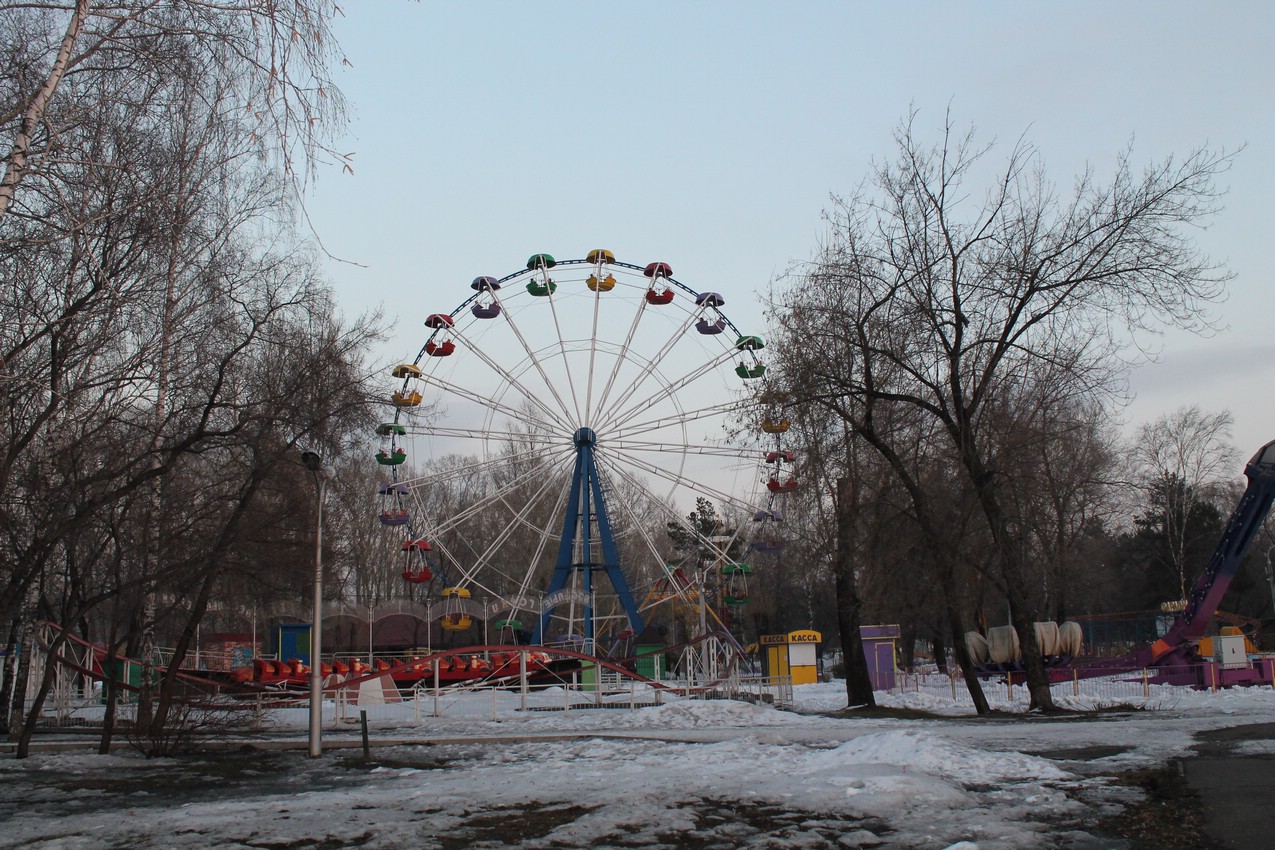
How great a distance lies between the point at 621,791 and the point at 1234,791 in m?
5.16

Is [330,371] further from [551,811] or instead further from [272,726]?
[551,811]

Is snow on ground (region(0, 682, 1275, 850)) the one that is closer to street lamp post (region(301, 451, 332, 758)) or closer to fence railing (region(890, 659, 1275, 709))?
street lamp post (region(301, 451, 332, 758))

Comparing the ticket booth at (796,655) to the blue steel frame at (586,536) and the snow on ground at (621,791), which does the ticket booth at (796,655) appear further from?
the snow on ground at (621,791)

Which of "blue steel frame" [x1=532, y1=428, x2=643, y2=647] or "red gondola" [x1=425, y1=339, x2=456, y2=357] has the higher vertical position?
"red gondola" [x1=425, y1=339, x2=456, y2=357]

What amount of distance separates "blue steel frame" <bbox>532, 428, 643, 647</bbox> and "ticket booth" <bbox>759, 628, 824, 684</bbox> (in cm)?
529

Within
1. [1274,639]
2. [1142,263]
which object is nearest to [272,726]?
[1142,263]

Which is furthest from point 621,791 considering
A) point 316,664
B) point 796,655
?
point 796,655

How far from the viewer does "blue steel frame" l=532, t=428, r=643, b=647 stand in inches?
1325

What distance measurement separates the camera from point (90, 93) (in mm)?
9688

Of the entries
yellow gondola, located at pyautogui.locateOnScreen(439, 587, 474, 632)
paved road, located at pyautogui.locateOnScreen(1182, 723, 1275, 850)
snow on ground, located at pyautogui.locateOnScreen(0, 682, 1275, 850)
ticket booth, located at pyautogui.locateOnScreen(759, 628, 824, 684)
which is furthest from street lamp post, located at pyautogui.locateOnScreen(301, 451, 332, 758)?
ticket booth, located at pyautogui.locateOnScreen(759, 628, 824, 684)

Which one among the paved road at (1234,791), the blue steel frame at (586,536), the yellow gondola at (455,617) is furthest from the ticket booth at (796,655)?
the paved road at (1234,791)

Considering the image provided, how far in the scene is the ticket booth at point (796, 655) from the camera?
119 ft

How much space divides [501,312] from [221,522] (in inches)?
777

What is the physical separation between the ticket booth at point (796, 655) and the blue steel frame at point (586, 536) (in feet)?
17.4
